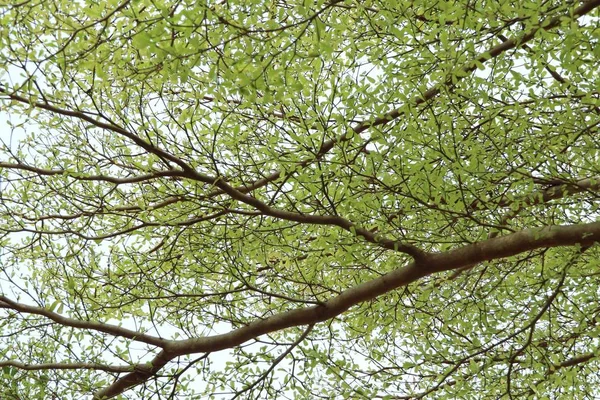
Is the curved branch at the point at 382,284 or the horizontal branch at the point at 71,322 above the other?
the horizontal branch at the point at 71,322

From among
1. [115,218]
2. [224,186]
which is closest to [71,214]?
[115,218]

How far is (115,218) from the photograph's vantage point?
17.3 ft

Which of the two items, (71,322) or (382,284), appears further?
(71,322)

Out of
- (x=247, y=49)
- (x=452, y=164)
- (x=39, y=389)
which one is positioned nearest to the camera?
(x=247, y=49)

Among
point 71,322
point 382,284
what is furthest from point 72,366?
point 382,284

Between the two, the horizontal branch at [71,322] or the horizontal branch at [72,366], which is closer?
the horizontal branch at [71,322]

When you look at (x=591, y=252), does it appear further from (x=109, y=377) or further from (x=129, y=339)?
(x=109, y=377)

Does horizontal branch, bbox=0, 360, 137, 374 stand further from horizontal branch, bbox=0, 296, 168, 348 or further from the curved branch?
horizontal branch, bbox=0, 296, 168, 348

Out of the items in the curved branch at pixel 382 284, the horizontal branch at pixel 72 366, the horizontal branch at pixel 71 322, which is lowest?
the curved branch at pixel 382 284

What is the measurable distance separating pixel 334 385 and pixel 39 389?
2313 millimetres

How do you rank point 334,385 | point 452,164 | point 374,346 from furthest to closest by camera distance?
point 374,346, point 334,385, point 452,164

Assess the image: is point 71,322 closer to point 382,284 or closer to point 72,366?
point 72,366

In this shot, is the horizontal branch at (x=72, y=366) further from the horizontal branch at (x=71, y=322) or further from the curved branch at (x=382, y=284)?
the horizontal branch at (x=71, y=322)

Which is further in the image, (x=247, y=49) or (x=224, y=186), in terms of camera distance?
(x=224, y=186)
